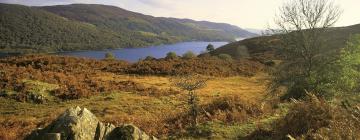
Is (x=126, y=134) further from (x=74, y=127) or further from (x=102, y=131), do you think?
(x=74, y=127)

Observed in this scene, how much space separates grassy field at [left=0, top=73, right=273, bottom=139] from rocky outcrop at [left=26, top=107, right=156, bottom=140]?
4889 millimetres

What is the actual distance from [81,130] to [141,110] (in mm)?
17252

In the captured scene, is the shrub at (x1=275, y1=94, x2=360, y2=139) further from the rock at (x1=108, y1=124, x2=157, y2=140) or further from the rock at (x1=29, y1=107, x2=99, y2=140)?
the rock at (x1=29, y1=107, x2=99, y2=140)

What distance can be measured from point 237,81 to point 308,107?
3280 cm

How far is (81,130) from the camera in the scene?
32.2 feet

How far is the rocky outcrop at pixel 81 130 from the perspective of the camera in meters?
9.58

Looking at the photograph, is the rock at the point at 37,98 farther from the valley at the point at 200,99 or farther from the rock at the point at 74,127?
the rock at the point at 74,127

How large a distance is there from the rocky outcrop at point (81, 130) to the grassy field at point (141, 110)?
4889 mm

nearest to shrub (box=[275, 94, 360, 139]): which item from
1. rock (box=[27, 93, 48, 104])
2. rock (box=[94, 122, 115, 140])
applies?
rock (box=[94, 122, 115, 140])

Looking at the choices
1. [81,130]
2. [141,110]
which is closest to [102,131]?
[81,130]

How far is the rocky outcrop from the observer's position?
958 cm

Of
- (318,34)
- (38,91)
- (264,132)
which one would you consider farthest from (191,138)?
(38,91)

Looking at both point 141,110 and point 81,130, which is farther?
point 141,110

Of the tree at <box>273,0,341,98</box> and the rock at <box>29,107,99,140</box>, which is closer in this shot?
the rock at <box>29,107,99,140</box>
